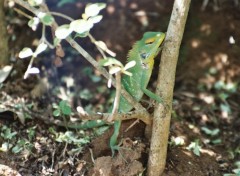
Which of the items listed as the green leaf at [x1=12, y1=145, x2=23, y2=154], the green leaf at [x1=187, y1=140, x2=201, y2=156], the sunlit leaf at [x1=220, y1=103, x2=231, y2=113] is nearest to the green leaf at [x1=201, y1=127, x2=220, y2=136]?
the sunlit leaf at [x1=220, y1=103, x2=231, y2=113]

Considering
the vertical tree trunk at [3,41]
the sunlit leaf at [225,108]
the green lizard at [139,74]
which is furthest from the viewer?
the sunlit leaf at [225,108]

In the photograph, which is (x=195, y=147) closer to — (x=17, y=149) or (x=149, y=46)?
(x=149, y=46)

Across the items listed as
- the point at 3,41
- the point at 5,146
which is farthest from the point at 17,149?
the point at 3,41

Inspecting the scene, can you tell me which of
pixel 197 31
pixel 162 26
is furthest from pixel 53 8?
pixel 197 31

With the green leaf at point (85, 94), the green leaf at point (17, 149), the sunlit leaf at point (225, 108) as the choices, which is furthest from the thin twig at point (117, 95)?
the sunlit leaf at point (225, 108)

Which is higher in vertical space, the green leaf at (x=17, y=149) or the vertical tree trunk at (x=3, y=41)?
the vertical tree trunk at (x=3, y=41)

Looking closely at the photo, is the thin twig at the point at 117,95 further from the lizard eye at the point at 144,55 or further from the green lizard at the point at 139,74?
the lizard eye at the point at 144,55

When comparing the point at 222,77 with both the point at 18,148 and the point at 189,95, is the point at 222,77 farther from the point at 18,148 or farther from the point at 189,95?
the point at 18,148
